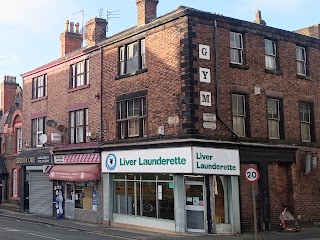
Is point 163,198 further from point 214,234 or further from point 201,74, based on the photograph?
point 201,74

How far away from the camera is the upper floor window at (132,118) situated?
67.8 ft

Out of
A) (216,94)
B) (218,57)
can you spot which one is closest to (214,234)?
(216,94)

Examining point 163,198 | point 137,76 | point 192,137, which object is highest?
point 137,76

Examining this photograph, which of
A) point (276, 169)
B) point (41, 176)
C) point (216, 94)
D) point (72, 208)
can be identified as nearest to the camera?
point (216, 94)

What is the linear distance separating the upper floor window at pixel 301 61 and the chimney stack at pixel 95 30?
11.8 metres

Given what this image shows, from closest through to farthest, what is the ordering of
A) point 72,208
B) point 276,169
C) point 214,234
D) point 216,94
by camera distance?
1. point 214,234
2. point 216,94
3. point 276,169
4. point 72,208

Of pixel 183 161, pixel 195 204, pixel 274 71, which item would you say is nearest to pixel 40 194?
pixel 195 204

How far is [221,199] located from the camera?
1870 cm

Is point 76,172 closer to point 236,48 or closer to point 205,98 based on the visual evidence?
point 205,98

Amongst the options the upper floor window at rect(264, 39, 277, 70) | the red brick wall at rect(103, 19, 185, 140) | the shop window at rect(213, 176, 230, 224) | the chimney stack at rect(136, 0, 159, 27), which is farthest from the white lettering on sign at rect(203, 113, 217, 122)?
the chimney stack at rect(136, 0, 159, 27)

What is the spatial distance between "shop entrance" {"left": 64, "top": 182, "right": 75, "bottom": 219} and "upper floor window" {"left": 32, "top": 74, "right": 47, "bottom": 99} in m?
6.90

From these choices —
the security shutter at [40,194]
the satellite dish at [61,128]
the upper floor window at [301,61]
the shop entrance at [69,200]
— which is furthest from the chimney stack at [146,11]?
the security shutter at [40,194]

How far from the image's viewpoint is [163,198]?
19.3m

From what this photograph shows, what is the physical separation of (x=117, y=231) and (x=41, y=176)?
1067 cm
